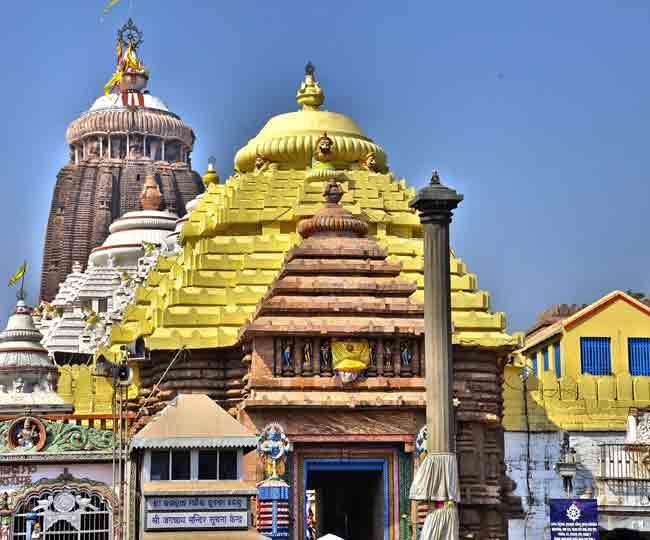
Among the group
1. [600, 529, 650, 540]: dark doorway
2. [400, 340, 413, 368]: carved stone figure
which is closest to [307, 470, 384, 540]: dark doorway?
[400, 340, 413, 368]: carved stone figure

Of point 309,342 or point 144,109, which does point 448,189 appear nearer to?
point 309,342

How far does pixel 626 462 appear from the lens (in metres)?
46.2

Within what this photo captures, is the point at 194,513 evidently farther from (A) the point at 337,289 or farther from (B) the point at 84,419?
(A) the point at 337,289

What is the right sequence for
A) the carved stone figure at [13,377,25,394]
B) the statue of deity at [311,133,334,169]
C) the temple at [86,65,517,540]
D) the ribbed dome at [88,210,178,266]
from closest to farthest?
1. the temple at [86,65,517,540]
2. the carved stone figure at [13,377,25,394]
3. the statue of deity at [311,133,334,169]
4. the ribbed dome at [88,210,178,266]

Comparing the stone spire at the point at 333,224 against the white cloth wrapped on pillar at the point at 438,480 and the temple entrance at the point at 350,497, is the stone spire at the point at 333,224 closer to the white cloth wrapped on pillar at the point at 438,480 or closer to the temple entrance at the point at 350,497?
the temple entrance at the point at 350,497

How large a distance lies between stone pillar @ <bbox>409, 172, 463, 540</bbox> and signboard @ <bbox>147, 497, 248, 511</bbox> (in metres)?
3.30

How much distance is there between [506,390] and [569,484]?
3047mm

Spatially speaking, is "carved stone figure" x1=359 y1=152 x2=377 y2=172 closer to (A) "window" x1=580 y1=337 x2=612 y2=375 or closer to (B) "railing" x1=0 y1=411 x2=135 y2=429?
(A) "window" x1=580 y1=337 x2=612 y2=375

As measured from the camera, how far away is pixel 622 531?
4597 centimetres

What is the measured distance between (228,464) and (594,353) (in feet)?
85.1

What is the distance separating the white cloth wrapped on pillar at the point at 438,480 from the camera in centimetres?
2936

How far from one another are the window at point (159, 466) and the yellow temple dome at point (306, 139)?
17513mm

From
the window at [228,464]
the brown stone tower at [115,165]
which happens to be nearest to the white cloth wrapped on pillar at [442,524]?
the window at [228,464]

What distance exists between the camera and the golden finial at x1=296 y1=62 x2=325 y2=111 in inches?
1929
